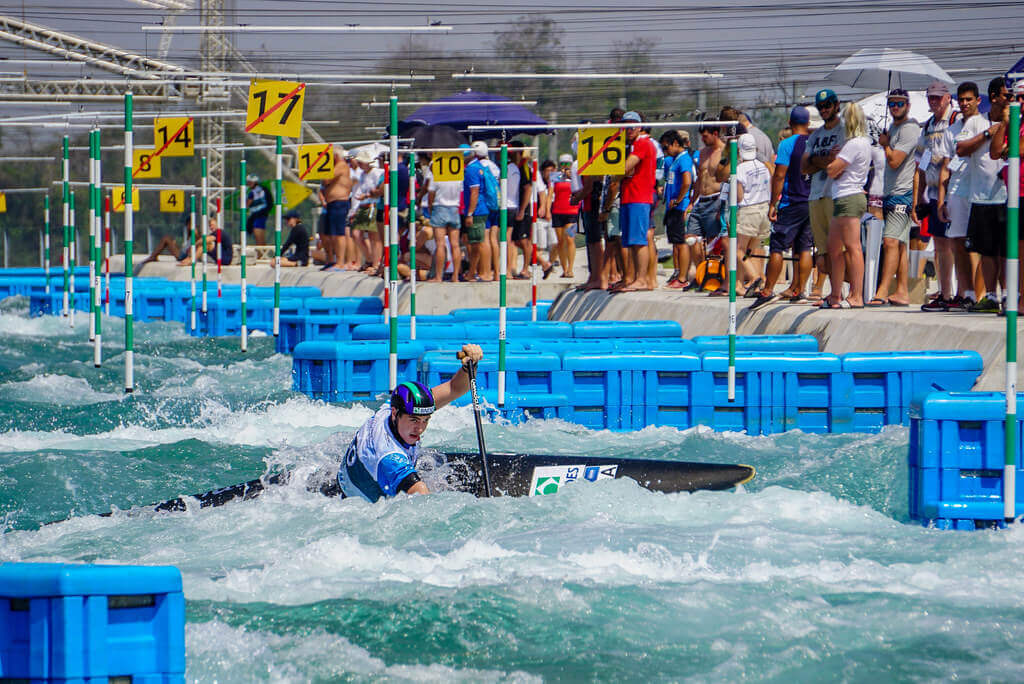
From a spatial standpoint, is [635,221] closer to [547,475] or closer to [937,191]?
[937,191]

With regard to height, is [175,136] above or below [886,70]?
below

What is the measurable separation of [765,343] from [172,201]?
602 inches

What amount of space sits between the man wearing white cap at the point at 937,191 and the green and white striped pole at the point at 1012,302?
3.96 meters

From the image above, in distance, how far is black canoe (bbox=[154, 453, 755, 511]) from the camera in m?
7.50

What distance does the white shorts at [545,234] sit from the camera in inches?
804

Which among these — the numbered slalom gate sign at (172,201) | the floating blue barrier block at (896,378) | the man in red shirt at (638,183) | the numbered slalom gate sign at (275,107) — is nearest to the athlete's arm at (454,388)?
the floating blue barrier block at (896,378)

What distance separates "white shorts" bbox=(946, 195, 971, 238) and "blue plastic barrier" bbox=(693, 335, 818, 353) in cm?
147

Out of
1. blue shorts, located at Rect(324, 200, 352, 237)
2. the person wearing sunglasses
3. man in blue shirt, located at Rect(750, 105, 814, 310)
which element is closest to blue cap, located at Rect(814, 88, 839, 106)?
the person wearing sunglasses

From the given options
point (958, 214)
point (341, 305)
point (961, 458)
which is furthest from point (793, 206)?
point (341, 305)

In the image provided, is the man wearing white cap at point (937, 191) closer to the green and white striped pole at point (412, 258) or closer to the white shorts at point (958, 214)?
the white shorts at point (958, 214)

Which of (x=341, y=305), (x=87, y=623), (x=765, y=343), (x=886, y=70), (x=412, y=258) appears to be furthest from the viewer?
(x=341, y=305)

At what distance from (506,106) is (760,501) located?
527 inches

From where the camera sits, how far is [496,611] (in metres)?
5.53

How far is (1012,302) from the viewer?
259 inches
